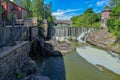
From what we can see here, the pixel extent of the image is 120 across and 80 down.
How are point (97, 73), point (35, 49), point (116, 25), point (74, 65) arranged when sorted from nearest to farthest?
1. point (97, 73)
2. point (74, 65)
3. point (35, 49)
4. point (116, 25)

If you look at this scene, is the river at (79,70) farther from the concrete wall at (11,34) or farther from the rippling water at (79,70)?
the concrete wall at (11,34)

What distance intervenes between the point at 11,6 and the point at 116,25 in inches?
974

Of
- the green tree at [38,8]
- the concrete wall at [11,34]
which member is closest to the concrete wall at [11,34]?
the concrete wall at [11,34]

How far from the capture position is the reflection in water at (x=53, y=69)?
15.4m

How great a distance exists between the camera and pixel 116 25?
29016mm

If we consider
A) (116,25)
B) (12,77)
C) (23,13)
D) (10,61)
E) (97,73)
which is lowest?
(97,73)

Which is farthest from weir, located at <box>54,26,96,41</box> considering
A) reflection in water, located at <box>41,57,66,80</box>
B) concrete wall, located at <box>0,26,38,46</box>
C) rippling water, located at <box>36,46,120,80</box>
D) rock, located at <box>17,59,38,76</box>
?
rock, located at <box>17,59,38,76</box>

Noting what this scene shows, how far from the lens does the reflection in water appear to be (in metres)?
15.4

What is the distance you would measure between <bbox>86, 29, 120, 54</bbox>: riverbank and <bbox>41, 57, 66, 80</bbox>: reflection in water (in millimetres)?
10524

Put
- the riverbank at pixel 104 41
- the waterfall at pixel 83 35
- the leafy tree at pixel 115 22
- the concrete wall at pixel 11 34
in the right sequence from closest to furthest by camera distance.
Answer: the concrete wall at pixel 11 34, the riverbank at pixel 104 41, the leafy tree at pixel 115 22, the waterfall at pixel 83 35

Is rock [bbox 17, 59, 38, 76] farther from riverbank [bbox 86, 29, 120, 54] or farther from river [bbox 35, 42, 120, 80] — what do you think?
riverbank [bbox 86, 29, 120, 54]

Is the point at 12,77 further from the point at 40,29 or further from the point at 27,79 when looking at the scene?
the point at 40,29

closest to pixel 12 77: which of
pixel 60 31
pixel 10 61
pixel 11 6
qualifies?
pixel 10 61

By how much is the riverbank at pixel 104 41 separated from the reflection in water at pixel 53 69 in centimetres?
1052
